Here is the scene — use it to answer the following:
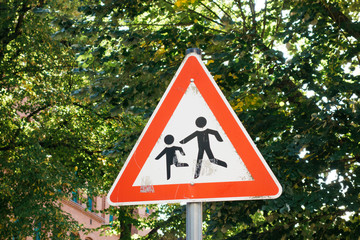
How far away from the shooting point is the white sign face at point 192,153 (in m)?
2.65

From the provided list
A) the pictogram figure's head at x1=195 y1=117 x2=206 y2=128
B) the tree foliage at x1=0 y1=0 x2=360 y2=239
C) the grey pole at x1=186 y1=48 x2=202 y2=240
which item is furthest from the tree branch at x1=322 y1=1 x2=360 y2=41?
the grey pole at x1=186 y1=48 x2=202 y2=240

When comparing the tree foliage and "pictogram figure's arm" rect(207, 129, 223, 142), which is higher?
the tree foliage

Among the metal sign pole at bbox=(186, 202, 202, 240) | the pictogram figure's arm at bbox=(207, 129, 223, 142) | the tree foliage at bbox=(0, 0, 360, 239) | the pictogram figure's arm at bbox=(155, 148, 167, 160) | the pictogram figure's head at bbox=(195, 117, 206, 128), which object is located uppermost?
the tree foliage at bbox=(0, 0, 360, 239)

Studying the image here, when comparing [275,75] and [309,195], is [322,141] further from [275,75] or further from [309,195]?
[275,75]

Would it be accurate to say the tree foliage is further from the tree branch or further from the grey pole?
the grey pole

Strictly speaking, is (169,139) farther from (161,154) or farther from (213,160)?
(213,160)

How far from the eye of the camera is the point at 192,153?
2664mm

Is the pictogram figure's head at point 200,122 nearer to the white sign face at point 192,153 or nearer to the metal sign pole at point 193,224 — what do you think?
the white sign face at point 192,153

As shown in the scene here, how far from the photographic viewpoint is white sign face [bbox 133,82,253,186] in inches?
104

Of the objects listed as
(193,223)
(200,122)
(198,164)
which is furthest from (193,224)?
(200,122)

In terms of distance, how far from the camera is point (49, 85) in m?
14.5

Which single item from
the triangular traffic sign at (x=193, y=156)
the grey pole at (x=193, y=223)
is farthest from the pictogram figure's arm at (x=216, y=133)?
the grey pole at (x=193, y=223)

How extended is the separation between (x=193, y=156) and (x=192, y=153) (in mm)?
16

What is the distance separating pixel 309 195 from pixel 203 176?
475cm
